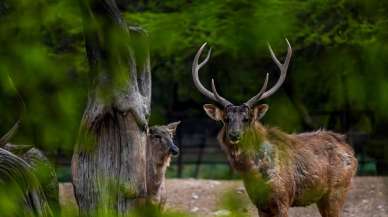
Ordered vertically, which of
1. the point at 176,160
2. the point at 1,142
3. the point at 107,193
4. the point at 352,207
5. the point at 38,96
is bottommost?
the point at 176,160

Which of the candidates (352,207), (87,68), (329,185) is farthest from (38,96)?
(352,207)

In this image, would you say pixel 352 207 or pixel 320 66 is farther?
pixel 352 207

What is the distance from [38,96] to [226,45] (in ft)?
1.27

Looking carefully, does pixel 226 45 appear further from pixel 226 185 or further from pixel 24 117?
pixel 24 117

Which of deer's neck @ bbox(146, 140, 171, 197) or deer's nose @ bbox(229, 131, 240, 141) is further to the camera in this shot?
deer's neck @ bbox(146, 140, 171, 197)

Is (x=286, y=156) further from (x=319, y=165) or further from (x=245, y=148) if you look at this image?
(x=245, y=148)

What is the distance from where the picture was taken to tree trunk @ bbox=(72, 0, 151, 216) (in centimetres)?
187

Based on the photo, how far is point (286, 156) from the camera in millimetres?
9727

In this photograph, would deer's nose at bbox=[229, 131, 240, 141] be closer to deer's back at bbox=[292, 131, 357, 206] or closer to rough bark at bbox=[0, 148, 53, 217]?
deer's back at bbox=[292, 131, 357, 206]

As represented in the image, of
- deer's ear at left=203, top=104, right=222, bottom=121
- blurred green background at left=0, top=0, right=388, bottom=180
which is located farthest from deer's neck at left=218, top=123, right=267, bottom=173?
blurred green background at left=0, top=0, right=388, bottom=180

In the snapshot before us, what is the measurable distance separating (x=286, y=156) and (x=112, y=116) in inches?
248

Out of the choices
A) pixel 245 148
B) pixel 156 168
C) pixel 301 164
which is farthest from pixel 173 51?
pixel 156 168

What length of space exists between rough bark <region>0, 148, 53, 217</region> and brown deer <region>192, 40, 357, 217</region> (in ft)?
19.6

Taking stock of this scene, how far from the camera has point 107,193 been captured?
2.31 metres
